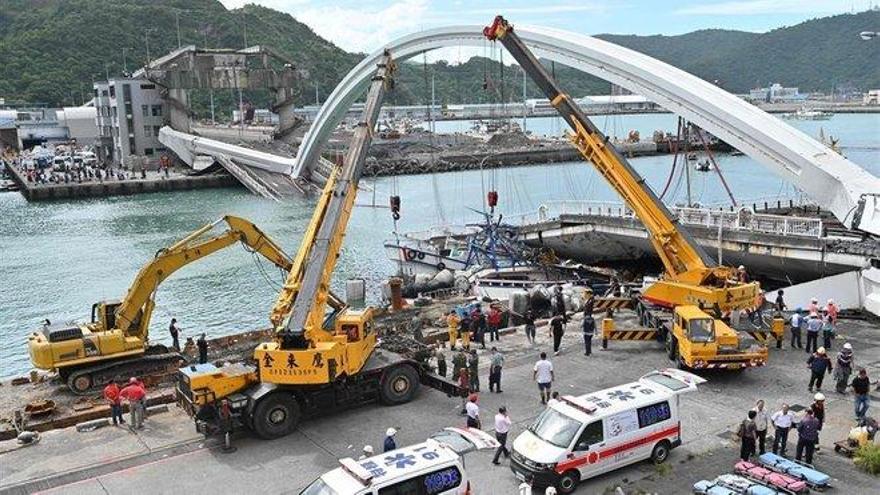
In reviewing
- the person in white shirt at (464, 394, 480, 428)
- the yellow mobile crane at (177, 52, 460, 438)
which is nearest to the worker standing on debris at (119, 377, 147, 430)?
the yellow mobile crane at (177, 52, 460, 438)

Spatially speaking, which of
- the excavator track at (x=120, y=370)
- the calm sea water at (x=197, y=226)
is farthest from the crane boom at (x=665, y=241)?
the excavator track at (x=120, y=370)

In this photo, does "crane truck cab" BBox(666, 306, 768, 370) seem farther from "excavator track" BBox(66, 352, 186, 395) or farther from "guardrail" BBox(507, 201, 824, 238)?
"excavator track" BBox(66, 352, 186, 395)

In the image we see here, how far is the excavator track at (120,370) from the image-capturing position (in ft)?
68.7

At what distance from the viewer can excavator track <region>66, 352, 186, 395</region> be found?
21.0 metres

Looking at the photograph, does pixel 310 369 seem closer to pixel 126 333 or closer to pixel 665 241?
pixel 126 333

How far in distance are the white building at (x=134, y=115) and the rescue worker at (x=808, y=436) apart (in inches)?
3767

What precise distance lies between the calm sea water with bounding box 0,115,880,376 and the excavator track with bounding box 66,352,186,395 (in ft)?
22.1

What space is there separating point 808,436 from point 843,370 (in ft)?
14.4

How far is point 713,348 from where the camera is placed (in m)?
18.6

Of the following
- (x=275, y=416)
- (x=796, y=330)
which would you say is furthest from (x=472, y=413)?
(x=796, y=330)

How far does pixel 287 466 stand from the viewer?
1506 centimetres

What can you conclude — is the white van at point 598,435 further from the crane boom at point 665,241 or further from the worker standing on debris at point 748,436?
the crane boom at point 665,241

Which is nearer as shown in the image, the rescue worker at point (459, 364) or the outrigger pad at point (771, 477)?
the outrigger pad at point (771, 477)

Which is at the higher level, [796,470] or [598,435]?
[598,435]
